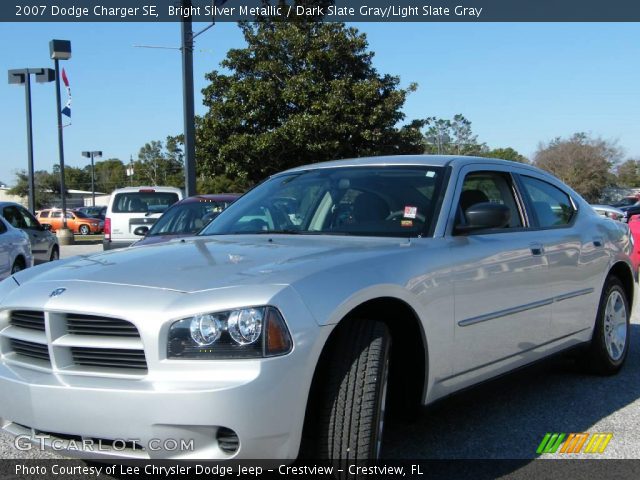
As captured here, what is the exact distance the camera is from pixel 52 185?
8025cm

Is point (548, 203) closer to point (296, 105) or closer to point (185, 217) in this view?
point (185, 217)

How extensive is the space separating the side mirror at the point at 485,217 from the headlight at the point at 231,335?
1557mm

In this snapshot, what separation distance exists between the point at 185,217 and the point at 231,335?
7.45 m

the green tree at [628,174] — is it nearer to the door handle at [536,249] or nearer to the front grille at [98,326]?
the door handle at [536,249]

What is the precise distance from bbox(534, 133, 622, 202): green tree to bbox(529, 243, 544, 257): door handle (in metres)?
46.5

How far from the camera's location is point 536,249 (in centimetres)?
447

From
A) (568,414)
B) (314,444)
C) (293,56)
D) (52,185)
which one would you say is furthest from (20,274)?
(52,185)

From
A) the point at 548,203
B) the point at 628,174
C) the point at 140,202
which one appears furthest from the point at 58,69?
the point at 628,174

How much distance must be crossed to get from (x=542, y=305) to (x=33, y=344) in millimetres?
2898

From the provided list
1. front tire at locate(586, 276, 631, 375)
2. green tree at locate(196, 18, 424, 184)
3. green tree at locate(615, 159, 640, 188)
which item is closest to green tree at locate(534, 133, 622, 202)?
green tree at locate(615, 159, 640, 188)

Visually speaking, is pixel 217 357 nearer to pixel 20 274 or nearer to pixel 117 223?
pixel 20 274

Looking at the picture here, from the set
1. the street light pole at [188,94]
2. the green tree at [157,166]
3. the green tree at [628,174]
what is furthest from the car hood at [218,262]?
the green tree at [157,166]

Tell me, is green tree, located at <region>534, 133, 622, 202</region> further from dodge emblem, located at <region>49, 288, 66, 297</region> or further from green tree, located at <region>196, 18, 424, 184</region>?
dodge emblem, located at <region>49, 288, 66, 297</region>
